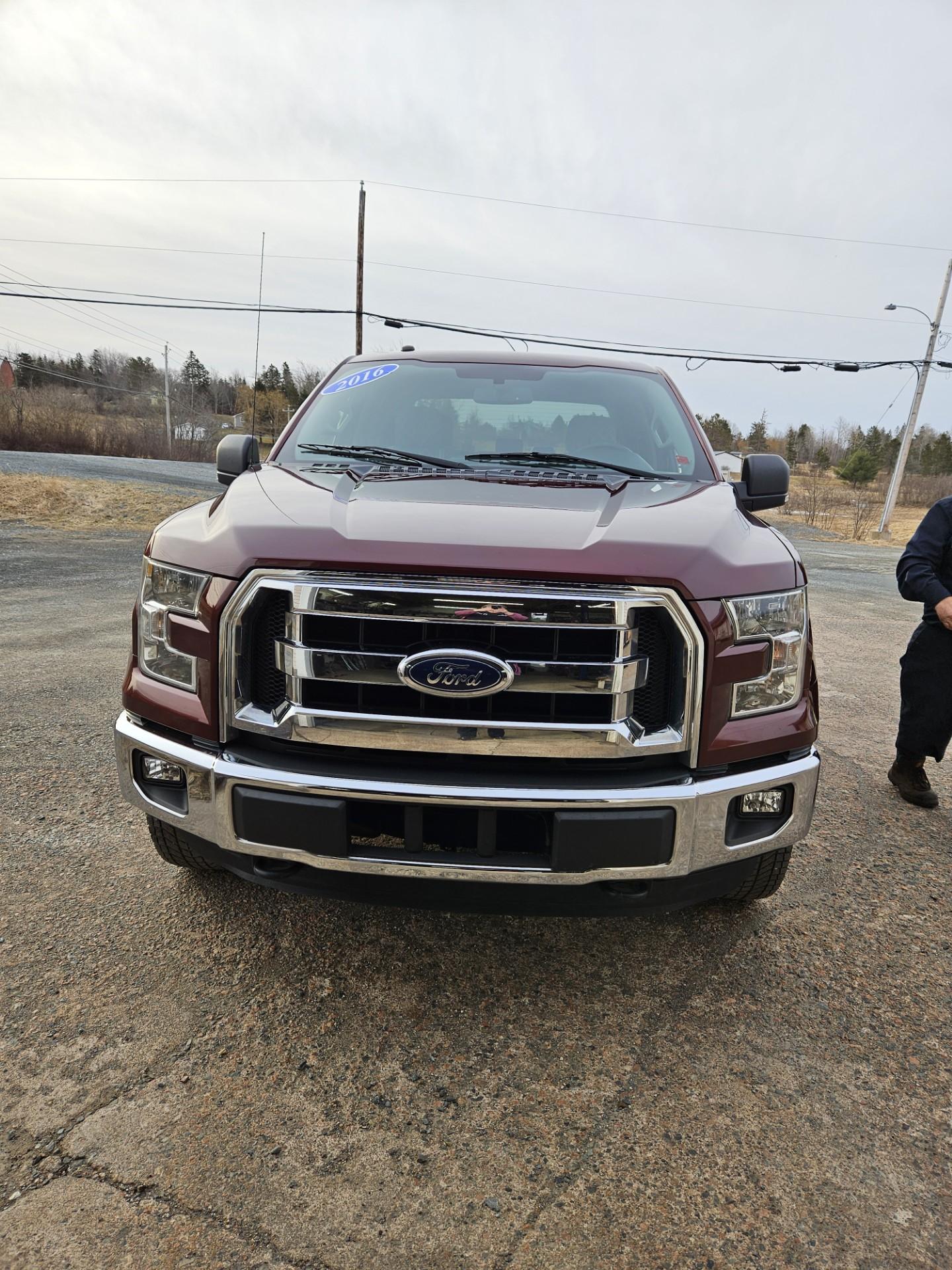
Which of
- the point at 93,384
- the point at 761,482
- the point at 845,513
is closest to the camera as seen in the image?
the point at 761,482

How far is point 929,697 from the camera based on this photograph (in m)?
3.70

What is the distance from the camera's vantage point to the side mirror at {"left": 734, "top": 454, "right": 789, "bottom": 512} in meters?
3.01

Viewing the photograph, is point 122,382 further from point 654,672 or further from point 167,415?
point 654,672

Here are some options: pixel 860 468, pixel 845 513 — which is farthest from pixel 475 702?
pixel 860 468

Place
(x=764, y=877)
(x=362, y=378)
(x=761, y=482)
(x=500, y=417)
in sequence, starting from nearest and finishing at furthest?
(x=764, y=877) < (x=761, y=482) < (x=500, y=417) < (x=362, y=378)

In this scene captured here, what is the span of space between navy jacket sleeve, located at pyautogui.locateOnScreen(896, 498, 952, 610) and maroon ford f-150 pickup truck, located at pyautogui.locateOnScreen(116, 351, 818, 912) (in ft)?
6.15

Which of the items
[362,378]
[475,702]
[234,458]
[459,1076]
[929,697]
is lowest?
[459,1076]

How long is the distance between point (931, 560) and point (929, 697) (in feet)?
2.11

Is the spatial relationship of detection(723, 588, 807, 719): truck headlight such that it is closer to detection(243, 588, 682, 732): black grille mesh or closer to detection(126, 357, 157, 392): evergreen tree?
detection(243, 588, 682, 732): black grille mesh

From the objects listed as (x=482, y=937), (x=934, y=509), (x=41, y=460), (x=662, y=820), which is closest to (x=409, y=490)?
(x=662, y=820)

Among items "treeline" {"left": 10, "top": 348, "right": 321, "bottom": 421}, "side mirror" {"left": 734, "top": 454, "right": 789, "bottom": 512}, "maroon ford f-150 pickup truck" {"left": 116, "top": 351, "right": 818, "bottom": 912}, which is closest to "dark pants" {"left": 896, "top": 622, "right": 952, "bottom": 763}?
"side mirror" {"left": 734, "top": 454, "right": 789, "bottom": 512}

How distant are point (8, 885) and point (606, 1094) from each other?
6.81 ft

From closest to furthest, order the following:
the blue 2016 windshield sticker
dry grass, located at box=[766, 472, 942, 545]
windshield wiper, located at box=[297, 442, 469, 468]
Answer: windshield wiper, located at box=[297, 442, 469, 468] < the blue 2016 windshield sticker < dry grass, located at box=[766, 472, 942, 545]

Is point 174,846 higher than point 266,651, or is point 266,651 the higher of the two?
point 266,651
